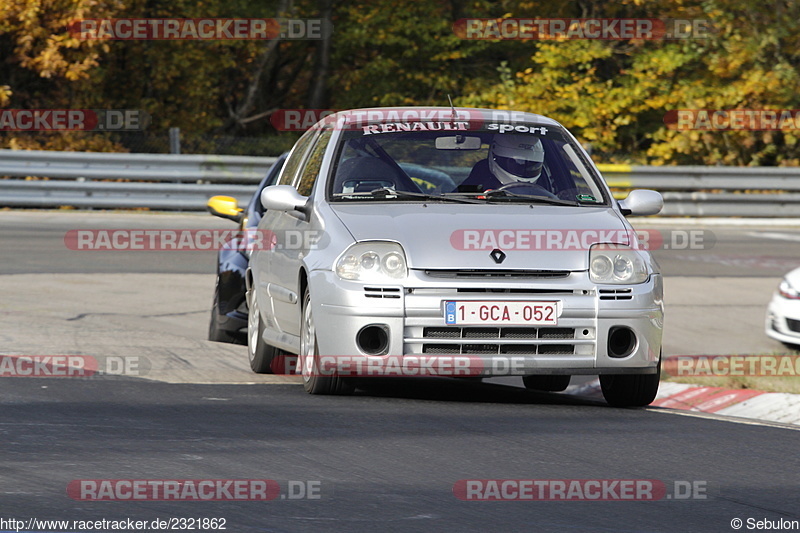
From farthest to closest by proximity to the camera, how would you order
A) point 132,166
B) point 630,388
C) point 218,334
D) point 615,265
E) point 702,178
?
point 702,178 → point 132,166 → point 218,334 → point 630,388 → point 615,265

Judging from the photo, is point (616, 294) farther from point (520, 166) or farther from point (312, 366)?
point (312, 366)

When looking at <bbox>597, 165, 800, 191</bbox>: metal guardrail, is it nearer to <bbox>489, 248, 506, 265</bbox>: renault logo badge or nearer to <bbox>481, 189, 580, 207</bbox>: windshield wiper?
<bbox>481, 189, 580, 207</bbox>: windshield wiper

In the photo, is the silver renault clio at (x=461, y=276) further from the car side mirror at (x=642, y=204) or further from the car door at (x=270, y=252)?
the car door at (x=270, y=252)

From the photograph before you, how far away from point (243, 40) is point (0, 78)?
16.8 ft

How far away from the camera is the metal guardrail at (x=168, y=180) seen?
855 inches

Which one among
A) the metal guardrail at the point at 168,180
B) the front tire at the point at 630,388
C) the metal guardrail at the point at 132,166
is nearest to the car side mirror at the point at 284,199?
the front tire at the point at 630,388

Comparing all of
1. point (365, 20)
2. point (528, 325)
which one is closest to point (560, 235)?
point (528, 325)

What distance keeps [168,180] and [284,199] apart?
14442mm

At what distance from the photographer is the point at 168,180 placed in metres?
22.8

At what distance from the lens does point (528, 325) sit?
303 inches

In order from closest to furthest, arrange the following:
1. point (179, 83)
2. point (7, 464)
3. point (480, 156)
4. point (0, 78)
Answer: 1. point (7, 464)
2. point (480, 156)
3. point (0, 78)
4. point (179, 83)

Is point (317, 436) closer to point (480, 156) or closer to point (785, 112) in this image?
point (480, 156)

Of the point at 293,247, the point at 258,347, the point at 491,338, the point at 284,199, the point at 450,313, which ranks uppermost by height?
the point at 284,199

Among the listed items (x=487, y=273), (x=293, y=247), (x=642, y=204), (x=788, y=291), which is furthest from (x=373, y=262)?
(x=788, y=291)
